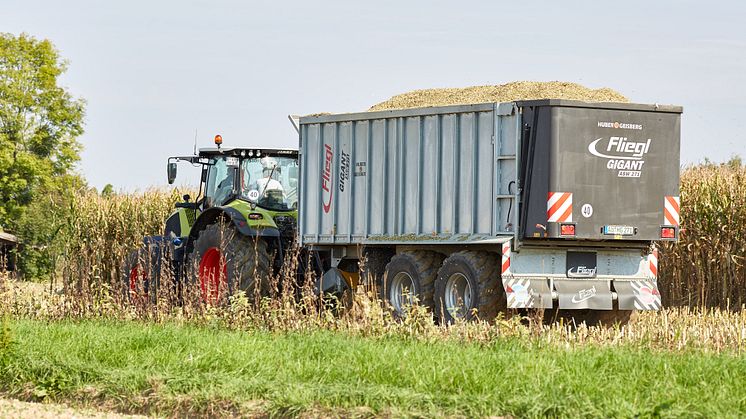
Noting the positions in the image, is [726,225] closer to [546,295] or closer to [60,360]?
[546,295]

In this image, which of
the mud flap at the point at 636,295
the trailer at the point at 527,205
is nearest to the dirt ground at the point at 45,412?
the trailer at the point at 527,205

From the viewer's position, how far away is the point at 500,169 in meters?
14.6

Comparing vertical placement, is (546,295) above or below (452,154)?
below

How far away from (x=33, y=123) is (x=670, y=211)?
35.9 metres

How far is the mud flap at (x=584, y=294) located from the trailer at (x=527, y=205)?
0.02 metres

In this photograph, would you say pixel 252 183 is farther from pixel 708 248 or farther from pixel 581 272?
pixel 708 248

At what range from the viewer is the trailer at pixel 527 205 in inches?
564

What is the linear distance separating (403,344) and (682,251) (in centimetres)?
921

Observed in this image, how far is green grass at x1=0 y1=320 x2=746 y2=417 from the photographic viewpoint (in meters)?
8.20

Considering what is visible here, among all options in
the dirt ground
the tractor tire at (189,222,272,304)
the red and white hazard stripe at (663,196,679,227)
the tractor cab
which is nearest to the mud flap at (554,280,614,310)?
the red and white hazard stripe at (663,196,679,227)

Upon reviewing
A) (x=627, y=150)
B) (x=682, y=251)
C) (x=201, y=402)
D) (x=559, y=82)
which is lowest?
(x=201, y=402)

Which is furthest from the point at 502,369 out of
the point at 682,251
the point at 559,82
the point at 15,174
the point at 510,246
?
the point at 15,174

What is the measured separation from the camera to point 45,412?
962 cm

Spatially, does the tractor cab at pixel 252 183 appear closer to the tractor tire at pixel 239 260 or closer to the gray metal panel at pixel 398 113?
the tractor tire at pixel 239 260
